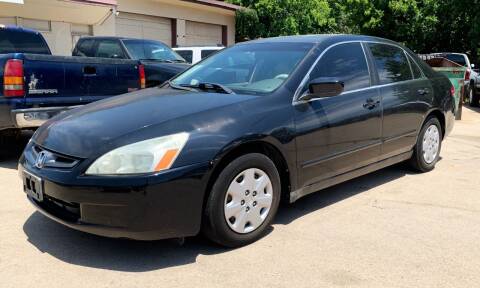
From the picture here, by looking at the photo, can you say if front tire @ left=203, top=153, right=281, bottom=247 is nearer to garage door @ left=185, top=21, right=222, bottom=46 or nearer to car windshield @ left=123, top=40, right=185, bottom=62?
car windshield @ left=123, top=40, right=185, bottom=62

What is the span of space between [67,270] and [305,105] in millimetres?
2217

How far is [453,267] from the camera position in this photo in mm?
3557

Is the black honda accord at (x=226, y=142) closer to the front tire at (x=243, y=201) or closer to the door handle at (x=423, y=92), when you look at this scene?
the front tire at (x=243, y=201)

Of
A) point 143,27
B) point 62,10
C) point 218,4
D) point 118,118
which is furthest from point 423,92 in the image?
point 218,4

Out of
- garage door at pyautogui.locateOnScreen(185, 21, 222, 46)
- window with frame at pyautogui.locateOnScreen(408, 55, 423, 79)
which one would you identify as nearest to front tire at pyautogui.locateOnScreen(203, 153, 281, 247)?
window with frame at pyautogui.locateOnScreen(408, 55, 423, 79)

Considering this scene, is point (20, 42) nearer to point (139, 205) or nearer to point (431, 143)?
point (139, 205)

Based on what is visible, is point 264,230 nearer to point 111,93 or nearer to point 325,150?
point 325,150

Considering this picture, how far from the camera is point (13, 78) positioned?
19.1 ft

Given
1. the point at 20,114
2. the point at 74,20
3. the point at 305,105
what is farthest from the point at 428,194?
the point at 74,20

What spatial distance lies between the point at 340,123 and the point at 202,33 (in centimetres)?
1756

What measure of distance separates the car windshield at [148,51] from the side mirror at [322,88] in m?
6.20

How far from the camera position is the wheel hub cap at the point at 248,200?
371 cm

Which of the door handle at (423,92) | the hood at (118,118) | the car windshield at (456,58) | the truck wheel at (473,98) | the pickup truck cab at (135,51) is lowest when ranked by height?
the truck wheel at (473,98)

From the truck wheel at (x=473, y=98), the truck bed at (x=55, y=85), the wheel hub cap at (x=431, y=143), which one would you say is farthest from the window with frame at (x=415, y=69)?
the truck wheel at (x=473, y=98)
